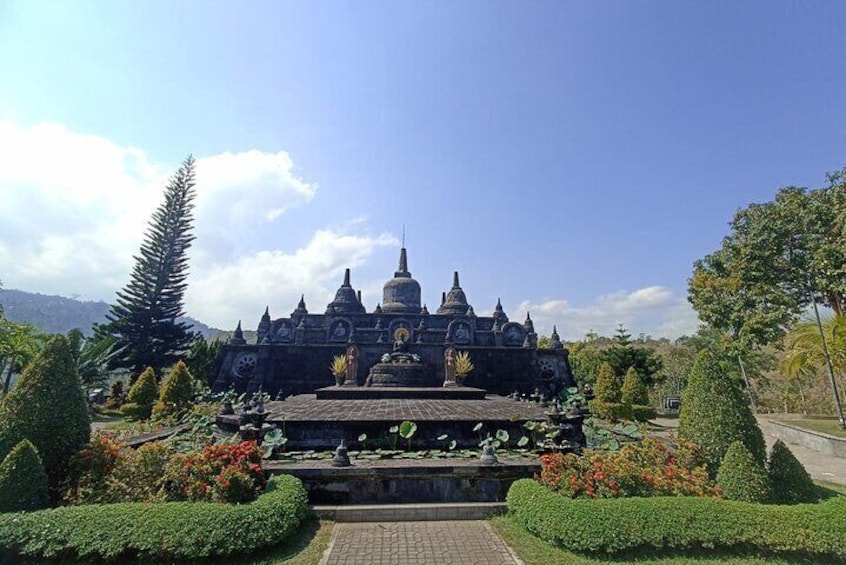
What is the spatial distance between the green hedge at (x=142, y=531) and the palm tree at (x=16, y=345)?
61.6 ft

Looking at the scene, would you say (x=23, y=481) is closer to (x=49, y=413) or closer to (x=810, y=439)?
(x=49, y=413)

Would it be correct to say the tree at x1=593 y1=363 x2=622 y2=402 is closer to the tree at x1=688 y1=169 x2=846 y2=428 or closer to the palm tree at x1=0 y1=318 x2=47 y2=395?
the tree at x1=688 y1=169 x2=846 y2=428

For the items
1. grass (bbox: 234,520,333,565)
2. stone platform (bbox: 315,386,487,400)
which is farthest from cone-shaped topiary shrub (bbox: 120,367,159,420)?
grass (bbox: 234,520,333,565)

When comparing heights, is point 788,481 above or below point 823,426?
above

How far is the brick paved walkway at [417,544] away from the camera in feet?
16.5

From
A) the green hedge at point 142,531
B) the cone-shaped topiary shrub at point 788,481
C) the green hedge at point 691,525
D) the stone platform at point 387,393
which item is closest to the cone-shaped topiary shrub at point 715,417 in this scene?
the cone-shaped topiary shrub at point 788,481

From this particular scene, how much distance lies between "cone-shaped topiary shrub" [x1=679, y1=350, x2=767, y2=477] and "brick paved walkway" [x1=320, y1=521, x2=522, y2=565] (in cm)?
390

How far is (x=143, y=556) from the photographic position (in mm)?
4656

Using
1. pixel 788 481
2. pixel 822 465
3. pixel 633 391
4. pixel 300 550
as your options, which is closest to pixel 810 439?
pixel 822 465

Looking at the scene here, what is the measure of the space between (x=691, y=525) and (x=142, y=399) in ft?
70.5

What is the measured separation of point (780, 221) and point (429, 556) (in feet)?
75.5

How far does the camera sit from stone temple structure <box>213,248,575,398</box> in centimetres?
2445

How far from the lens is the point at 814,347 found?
1730cm

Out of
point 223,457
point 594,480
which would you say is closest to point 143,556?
point 223,457
